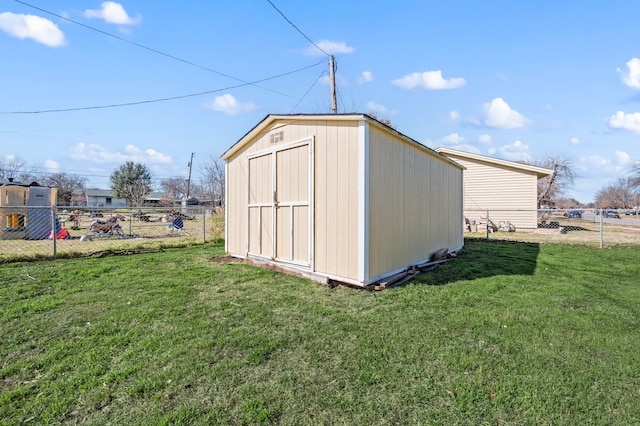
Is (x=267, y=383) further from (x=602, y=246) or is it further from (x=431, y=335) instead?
(x=602, y=246)

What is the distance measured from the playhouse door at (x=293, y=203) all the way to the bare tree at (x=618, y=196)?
56.4 m

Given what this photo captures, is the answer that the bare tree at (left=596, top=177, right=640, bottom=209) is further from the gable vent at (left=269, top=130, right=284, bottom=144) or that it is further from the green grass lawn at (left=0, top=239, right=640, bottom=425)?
the gable vent at (left=269, top=130, right=284, bottom=144)

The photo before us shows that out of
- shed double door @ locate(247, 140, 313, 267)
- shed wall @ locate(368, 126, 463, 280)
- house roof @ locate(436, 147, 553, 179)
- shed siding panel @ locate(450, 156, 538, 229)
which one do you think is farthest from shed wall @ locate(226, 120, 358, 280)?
house roof @ locate(436, 147, 553, 179)

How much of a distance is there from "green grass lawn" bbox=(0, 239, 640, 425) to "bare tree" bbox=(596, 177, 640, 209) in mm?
55989

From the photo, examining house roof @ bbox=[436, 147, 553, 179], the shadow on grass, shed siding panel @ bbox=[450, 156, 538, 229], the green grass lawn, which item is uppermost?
house roof @ bbox=[436, 147, 553, 179]

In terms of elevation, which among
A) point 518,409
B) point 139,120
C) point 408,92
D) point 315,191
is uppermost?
point 408,92

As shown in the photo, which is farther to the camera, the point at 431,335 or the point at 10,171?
the point at 10,171

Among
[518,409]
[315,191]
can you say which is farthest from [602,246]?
[518,409]

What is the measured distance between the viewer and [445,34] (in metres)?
9.25

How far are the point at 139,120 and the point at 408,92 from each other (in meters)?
11.7

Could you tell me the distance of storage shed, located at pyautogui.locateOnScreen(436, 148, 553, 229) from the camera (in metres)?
14.0

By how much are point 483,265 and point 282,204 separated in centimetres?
420

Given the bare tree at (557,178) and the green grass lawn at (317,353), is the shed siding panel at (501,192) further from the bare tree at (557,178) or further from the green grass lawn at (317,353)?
the bare tree at (557,178)

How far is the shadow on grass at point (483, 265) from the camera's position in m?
5.21
